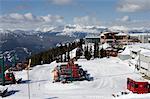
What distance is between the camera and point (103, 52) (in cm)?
10906

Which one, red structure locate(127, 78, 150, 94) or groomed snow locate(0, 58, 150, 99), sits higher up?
red structure locate(127, 78, 150, 94)

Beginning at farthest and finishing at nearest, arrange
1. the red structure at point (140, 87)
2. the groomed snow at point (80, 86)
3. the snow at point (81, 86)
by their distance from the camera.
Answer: the red structure at point (140, 87)
the groomed snow at point (80, 86)
the snow at point (81, 86)

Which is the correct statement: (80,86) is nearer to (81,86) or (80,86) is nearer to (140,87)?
(81,86)

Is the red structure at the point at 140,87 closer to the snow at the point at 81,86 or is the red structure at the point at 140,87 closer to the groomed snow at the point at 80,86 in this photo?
the snow at the point at 81,86

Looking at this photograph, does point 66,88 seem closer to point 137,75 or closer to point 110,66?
point 137,75

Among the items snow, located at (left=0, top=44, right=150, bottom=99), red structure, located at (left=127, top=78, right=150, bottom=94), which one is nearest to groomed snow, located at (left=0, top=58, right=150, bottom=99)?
snow, located at (left=0, top=44, right=150, bottom=99)

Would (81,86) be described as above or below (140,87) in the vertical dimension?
below

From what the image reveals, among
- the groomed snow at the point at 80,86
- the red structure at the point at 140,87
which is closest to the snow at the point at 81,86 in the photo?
the groomed snow at the point at 80,86

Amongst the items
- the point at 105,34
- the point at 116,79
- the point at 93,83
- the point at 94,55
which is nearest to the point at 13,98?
the point at 93,83

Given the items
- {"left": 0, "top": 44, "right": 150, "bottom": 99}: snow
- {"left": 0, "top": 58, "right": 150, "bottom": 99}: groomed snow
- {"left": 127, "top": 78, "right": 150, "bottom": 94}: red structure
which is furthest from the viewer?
{"left": 127, "top": 78, "right": 150, "bottom": 94}: red structure

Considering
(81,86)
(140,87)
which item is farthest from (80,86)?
(140,87)

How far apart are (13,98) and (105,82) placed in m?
19.5

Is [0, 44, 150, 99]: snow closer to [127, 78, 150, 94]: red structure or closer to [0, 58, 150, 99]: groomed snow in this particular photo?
[0, 58, 150, 99]: groomed snow

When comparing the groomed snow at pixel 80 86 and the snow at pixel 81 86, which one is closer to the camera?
the snow at pixel 81 86
